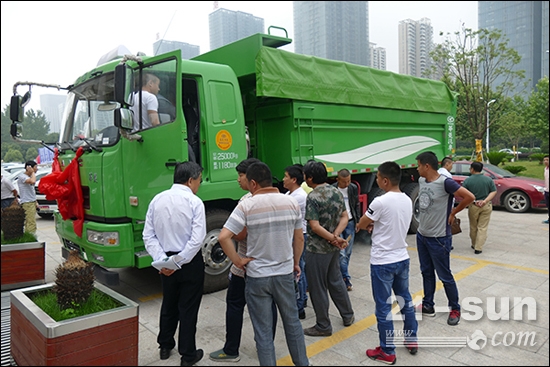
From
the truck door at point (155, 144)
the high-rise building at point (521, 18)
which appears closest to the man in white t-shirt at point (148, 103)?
the truck door at point (155, 144)

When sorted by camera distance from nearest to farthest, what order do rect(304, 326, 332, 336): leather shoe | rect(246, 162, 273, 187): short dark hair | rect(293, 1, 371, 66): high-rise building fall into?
rect(246, 162, 273, 187): short dark hair < rect(304, 326, 332, 336): leather shoe < rect(293, 1, 371, 66): high-rise building

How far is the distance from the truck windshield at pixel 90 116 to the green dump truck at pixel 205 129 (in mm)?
16

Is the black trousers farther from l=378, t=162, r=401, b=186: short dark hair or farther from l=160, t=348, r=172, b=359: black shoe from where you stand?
l=378, t=162, r=401, b=186: short dark hair

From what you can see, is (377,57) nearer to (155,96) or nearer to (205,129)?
(205,129)

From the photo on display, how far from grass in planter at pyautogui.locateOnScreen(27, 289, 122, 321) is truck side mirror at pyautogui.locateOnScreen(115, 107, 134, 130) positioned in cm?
173

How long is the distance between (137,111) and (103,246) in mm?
1547

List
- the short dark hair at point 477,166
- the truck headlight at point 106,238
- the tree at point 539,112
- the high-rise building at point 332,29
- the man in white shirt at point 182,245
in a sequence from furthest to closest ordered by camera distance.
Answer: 1. the tree at point 539,112
2. the short dark hair at point 477,166
3. the high-rise building at point 332,29
4. the truck headlight at point 106,238
5. the man in white shirt at point 182,245

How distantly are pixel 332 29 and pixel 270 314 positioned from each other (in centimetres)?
536

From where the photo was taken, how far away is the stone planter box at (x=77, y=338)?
2.87 meters

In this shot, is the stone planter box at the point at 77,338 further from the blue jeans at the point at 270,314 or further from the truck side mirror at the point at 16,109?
Result: the truck side mirror at the point at 16,109

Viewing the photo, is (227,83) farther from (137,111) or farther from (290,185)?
(290,185)

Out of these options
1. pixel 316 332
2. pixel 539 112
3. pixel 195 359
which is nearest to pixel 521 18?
pixel 316 332

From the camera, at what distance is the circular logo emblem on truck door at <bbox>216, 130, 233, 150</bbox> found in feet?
16.9

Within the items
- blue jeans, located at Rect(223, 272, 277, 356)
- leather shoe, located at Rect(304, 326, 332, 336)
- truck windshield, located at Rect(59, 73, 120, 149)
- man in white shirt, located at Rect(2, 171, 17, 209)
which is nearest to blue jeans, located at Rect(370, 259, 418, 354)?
leather shoe, located at Rect(304, 326, 332, 336)
